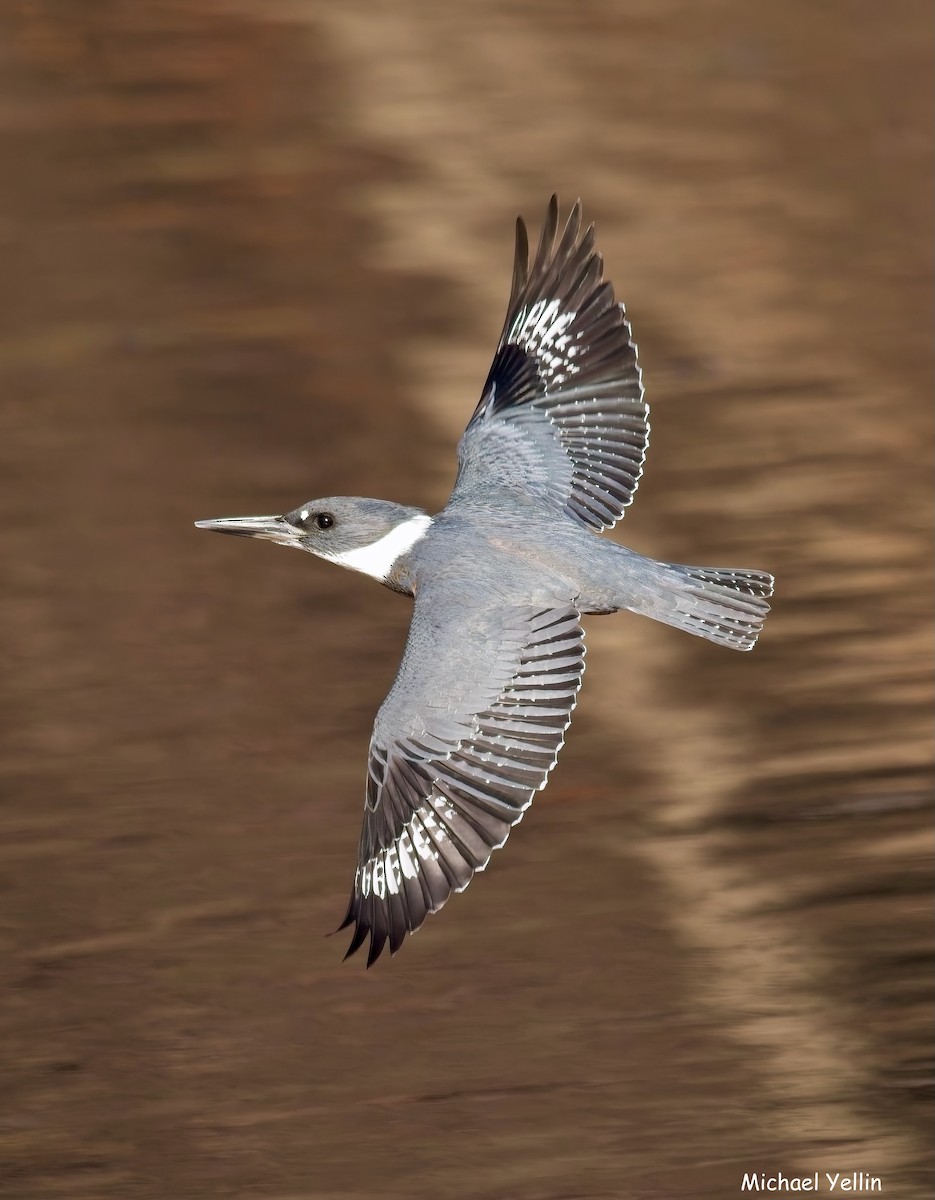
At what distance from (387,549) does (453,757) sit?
1.01 meters

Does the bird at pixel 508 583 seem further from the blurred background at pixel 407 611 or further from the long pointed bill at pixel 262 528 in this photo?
the blurred background at pixel 407 611

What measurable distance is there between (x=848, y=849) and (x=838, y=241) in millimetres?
4373

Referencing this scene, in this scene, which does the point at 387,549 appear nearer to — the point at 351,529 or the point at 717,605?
the point at 351,529

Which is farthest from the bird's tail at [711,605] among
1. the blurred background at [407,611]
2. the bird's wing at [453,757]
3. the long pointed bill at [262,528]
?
the blurred background at [407,611]

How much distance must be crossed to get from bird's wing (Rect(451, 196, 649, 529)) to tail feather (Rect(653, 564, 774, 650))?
55 centimetres

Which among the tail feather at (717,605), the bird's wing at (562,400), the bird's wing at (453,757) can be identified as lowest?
the bird's wing at (453,757)

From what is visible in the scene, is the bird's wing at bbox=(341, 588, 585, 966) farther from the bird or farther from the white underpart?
the white underpart

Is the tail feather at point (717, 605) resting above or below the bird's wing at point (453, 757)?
above

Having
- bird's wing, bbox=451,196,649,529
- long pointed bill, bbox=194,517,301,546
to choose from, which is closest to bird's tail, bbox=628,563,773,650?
bird's wing, bbox=451,196,649,529

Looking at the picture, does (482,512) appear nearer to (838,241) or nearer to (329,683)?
(329,683)

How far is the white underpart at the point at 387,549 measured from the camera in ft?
19.7

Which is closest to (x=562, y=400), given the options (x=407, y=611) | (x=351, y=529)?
(x=351, y=529)

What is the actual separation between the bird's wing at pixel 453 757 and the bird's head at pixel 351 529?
0.64 m

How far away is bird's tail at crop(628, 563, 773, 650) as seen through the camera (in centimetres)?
572
